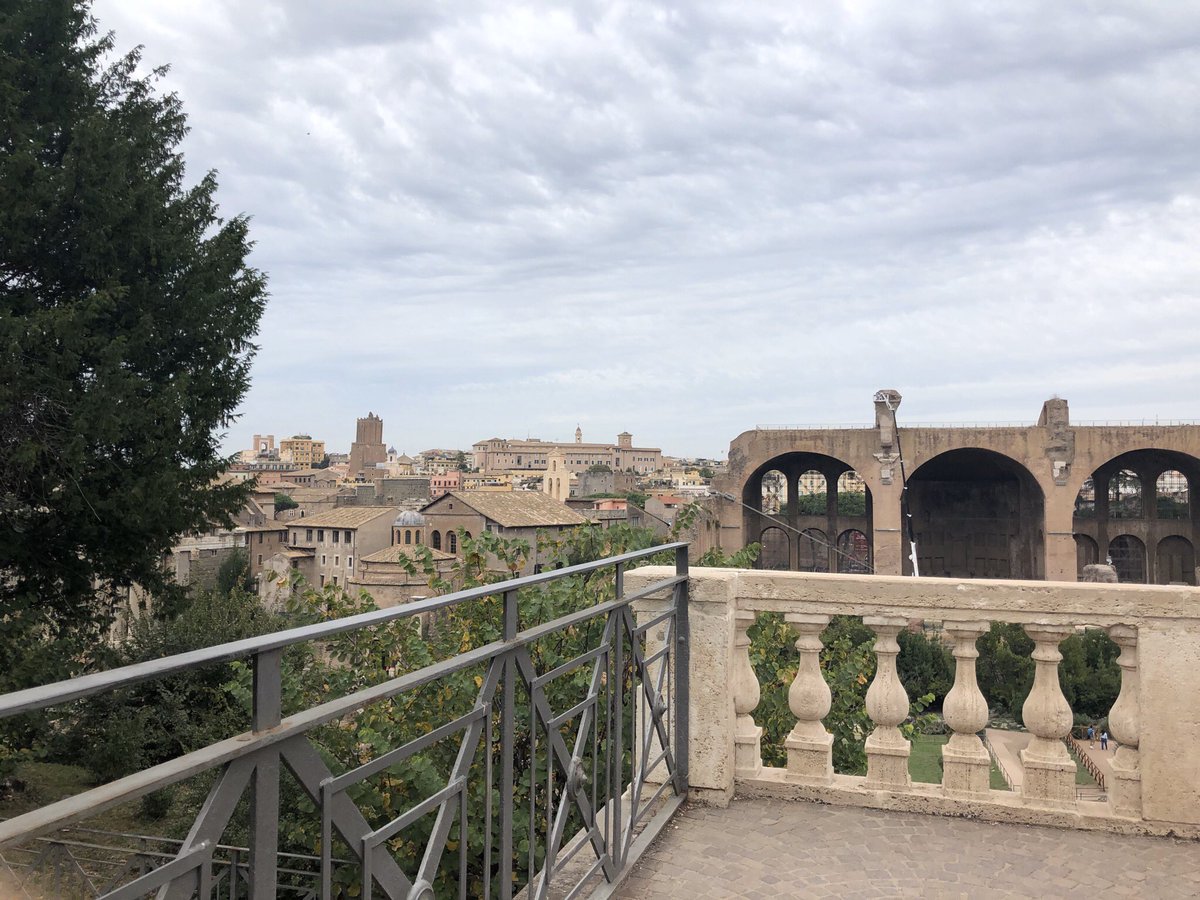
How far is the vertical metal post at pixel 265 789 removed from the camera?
143cm

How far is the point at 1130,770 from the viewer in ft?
11.4

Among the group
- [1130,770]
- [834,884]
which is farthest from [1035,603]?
[834,884]

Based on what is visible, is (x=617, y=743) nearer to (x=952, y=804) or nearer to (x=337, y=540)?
(x=952, y=804)

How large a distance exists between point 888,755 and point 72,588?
1212 cm

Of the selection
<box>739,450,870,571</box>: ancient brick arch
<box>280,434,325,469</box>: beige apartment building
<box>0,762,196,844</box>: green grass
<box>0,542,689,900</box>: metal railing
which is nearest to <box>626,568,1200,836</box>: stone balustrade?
<box>0,542,689,900</box>: metal railing

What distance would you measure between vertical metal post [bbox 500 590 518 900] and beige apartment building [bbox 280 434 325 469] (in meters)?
156

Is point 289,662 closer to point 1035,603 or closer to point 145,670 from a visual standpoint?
point 1035,603

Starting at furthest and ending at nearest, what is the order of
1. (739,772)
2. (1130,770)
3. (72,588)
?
(72,588) < (739,772) < (1130,770)

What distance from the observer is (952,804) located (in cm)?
362

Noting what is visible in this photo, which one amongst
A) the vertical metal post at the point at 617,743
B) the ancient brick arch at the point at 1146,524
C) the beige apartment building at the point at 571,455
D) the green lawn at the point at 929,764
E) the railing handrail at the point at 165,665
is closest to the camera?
the railing handrail at the point at 165,665

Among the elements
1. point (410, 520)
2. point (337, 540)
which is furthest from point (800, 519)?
point (337, 540)

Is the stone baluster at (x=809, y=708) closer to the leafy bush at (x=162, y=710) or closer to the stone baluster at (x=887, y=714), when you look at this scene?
the stone baluster at (x=887, y=714)

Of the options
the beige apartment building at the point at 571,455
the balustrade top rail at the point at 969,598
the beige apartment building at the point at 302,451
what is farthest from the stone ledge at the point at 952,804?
the beige apartment building at the point at 302,451

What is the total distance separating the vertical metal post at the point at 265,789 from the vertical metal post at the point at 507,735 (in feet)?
2.67
